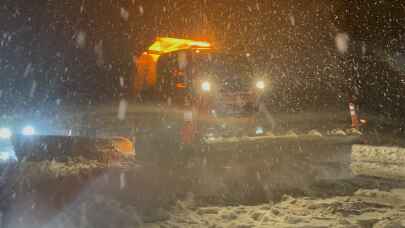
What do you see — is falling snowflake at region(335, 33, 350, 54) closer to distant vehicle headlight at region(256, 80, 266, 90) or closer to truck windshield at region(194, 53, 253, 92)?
distant vehicle headlight at region(256, 80, 266, 90)

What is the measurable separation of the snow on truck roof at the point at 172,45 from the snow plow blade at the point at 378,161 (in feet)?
14.7

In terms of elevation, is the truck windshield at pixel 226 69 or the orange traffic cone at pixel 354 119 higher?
the truck windshield at pixel 226 69

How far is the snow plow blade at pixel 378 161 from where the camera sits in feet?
26.6

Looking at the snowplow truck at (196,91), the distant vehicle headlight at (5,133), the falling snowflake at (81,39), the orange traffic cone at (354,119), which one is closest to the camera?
the snowplow truck at (196,91)

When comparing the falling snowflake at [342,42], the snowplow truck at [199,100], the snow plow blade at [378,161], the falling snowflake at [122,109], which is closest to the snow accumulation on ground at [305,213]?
the snow plow blade at [378,161]

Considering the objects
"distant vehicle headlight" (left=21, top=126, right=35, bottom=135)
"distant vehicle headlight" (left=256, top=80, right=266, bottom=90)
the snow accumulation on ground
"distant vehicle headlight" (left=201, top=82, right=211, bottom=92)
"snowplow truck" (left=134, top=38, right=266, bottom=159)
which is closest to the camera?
the snow accumulation on ground

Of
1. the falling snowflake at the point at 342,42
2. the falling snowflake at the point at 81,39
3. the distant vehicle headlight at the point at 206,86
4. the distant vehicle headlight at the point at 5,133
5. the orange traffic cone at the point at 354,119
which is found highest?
the falling snowflake at the point at 342,42

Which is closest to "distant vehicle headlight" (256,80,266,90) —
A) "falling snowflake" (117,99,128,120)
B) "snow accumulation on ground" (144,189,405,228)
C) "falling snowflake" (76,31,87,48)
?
"falling snowflake" (117,99,128,120)

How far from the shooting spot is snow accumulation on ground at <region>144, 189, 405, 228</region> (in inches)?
216

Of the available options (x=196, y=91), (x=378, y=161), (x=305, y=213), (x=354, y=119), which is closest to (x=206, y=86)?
(x=196, y=91)

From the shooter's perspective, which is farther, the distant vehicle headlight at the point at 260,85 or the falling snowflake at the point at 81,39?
the falling snowflake at the point at 81,39

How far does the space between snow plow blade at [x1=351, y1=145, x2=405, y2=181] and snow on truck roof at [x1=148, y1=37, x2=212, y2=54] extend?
4484 mm

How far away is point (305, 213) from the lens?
604 centimetres

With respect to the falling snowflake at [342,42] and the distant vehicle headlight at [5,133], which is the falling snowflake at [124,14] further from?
the falling snowflake at [342,42]
